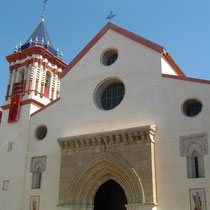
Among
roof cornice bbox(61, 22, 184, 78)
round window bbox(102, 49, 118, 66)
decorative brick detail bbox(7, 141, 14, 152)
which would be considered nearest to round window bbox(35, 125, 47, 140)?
decorative brick detail bbox(7, 141, 14, 152)

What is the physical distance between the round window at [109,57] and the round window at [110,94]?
140cm

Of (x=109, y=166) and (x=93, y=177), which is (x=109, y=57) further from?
(x=93, y=177)

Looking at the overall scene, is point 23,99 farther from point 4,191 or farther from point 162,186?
point 162,186

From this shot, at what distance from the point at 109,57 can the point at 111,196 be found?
8.27 m

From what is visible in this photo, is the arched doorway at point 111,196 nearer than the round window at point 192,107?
No

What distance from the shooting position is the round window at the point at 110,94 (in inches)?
767

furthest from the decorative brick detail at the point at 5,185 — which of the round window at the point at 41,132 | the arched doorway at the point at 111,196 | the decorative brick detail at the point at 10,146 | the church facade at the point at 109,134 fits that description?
the arched doorway at the point at 111,196

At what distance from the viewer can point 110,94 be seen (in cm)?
1989

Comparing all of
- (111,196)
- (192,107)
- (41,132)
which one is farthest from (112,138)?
(41,132)

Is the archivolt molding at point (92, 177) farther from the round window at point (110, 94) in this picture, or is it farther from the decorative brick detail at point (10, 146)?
the decorative brick detail at point (10, 146)

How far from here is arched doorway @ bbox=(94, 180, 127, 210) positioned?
65.9 feet

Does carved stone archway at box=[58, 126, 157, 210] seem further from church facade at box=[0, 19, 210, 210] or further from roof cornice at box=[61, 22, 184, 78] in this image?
roof cornice at box=[61, 22, 184, 78]

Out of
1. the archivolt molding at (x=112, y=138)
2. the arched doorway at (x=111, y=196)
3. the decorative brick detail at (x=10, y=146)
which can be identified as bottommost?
the arched doorway at (x=111, y=196)

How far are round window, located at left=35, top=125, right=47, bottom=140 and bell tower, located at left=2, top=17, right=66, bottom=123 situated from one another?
1.43 metres
